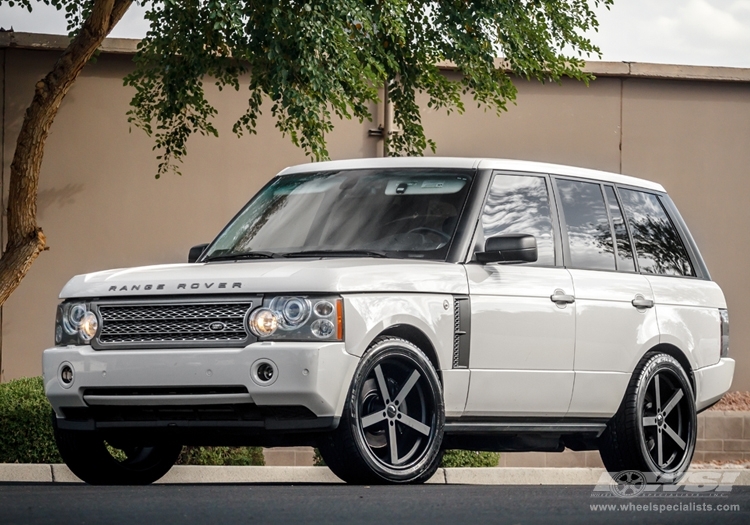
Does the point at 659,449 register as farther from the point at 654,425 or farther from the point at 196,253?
the point at 196,253

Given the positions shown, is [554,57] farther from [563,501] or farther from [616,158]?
[563,501]


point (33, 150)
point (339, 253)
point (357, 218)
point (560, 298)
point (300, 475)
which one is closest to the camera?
point (339, 253)

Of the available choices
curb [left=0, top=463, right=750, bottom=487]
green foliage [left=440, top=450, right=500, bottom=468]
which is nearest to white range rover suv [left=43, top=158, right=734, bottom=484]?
curb [left=0, top=463, right=750, bottom=487]

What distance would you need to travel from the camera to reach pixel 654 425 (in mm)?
9516

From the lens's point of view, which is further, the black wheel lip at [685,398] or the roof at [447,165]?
the black wheel lip at [685,398]

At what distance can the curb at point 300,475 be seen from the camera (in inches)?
476

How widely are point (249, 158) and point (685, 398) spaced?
9.47 m

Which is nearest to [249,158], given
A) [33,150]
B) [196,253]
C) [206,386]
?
[33,150]

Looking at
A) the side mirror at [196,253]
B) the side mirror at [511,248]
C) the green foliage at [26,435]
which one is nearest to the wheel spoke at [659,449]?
the side mirror at [511,248]

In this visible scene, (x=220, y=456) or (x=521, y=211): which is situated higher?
(x=521, y=211)

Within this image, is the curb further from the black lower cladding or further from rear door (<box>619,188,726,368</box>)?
the black lower cladding

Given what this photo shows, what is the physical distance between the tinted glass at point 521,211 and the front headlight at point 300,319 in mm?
1587

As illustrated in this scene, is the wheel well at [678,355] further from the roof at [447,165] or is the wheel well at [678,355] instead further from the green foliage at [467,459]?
the green foliage at [467,459]

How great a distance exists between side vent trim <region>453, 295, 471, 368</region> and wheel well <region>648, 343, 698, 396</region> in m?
2.09
